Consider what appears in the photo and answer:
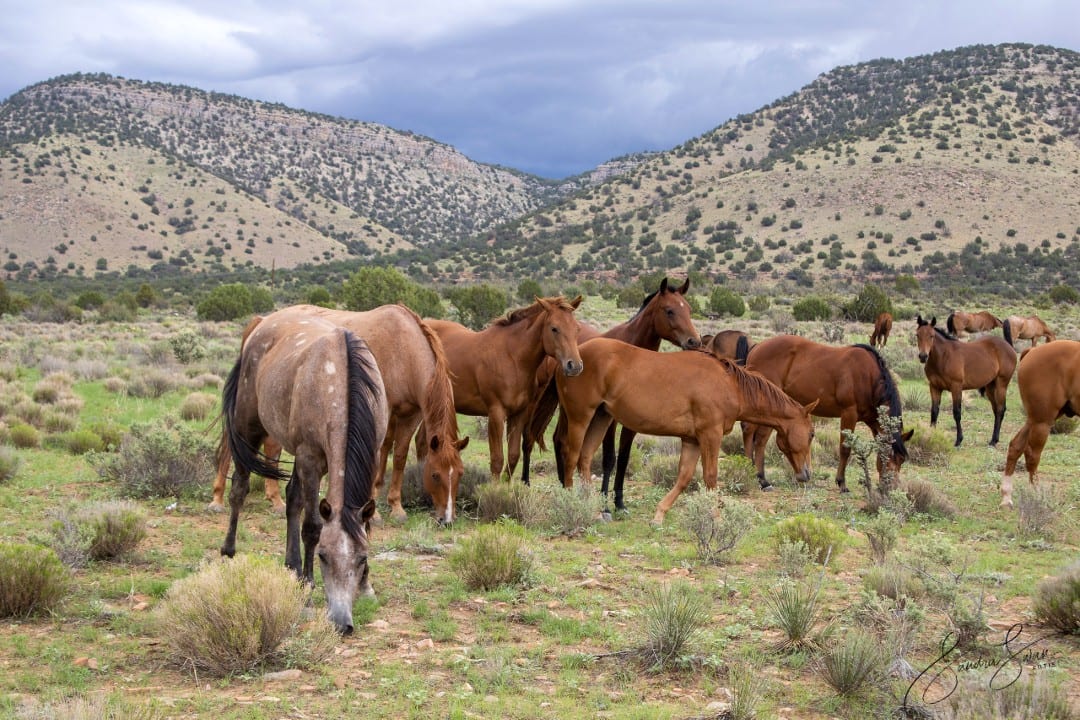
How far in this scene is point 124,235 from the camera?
7662 centimetres

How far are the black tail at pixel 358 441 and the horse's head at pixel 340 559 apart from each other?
0.8 inches

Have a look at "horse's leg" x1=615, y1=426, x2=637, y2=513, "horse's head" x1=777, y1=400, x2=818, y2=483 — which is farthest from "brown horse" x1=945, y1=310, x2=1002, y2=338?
"horse's leg" x1=615, y1=426, x2=637, y2=513

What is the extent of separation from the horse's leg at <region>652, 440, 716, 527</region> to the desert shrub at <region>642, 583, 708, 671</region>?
370cm

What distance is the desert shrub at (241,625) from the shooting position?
17.2 ft

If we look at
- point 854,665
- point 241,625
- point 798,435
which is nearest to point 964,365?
point 798,435

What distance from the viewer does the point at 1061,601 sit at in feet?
20.0

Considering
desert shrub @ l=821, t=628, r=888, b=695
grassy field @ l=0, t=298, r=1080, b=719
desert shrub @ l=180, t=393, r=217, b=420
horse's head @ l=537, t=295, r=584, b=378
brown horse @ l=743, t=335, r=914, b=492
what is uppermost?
horse's head @ l=537, t=295, r=584, b=378

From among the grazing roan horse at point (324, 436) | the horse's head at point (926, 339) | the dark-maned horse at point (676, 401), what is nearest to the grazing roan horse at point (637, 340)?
the dark-maned horse at point (676, 401)

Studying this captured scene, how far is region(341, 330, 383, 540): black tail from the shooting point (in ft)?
18.9

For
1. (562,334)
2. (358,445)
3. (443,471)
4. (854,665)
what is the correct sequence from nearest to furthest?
1. (854,665)
2. (358,445)
3. (443,471)
4. (562,334)

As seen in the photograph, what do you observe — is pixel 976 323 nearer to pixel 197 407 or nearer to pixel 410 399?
pixel 197 407

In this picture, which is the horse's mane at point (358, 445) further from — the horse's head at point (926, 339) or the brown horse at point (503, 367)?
the horse's head at point (926, 339)

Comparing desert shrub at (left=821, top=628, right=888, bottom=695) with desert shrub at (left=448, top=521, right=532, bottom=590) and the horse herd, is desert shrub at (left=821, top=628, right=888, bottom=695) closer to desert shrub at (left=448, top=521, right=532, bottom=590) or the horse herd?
desert shrub at (left=448, top=521, right=532, bottom=590)

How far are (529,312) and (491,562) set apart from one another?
3.97m
